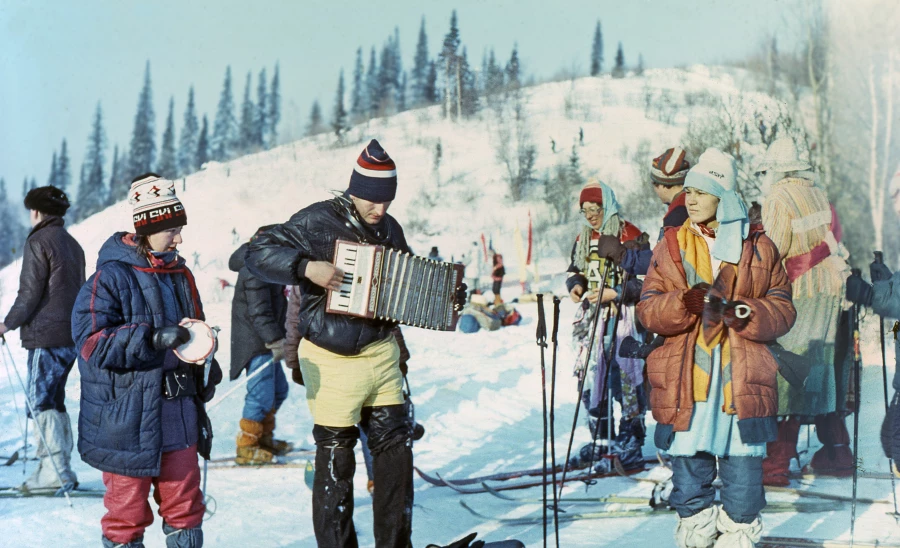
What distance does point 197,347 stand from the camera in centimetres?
350

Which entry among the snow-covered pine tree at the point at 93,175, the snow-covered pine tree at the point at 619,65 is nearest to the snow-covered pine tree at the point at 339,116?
the snow-covered pine tree at the point at 619,65

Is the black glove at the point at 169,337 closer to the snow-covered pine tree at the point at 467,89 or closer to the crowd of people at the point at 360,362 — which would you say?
the crowd of people at the point at 360,362

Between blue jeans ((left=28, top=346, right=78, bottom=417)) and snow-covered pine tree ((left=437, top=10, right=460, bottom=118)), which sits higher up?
snow-covered pine tree ((left=437, top=10, right=460, bottom=118))

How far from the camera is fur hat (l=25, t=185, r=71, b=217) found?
5523mm

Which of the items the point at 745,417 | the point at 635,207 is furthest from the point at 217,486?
the point at 635,207

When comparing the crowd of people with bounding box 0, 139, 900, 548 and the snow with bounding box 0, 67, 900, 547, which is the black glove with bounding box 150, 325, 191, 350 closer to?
the crowd of people with bounding box 0, 139, 900, 548

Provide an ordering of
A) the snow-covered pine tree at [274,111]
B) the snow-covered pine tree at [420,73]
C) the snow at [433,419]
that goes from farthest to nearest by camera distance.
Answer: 1. the snow-covered pine tree at [420,73]
2. the snow-covered pine tree at [274,111]
3. the snow at [433,419]

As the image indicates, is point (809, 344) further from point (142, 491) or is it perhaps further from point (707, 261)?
point (142, 491)

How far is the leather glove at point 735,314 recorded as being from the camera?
3.43 m

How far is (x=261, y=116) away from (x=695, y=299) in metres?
25.4

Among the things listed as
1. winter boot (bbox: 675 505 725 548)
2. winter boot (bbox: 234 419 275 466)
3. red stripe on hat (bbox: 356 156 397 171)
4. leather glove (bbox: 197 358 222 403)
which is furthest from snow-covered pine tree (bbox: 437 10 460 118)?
winter boot (bbox: 675 505 725 548)

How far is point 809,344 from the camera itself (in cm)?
559

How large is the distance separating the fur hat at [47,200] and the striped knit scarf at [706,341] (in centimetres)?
400

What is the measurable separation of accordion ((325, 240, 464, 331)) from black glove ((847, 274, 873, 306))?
7.07ft
